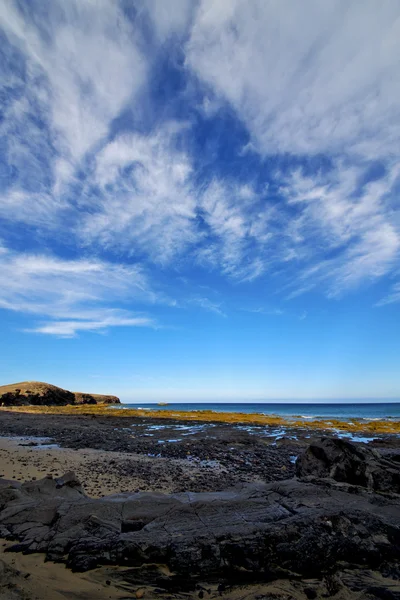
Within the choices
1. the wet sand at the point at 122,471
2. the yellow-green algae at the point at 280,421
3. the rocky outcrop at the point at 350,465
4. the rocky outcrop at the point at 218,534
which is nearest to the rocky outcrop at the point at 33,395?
the yellow-green algae at the point at 280,421

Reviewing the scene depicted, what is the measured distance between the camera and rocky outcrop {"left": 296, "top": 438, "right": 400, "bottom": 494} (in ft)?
39.0

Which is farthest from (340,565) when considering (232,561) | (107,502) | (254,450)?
(254,450)

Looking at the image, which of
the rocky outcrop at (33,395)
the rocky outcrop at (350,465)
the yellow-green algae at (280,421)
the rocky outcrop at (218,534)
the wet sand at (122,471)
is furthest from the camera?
the rocky outcrop at (33,395)

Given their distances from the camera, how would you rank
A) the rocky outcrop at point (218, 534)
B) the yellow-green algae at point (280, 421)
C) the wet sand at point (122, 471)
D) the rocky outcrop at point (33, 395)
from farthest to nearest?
the rocky outcrop at point (33, 395)
the yellow-green algae at point (280, 421)
the rocky outcrop at point (218, 534)
the wet sand at point (122, 471)

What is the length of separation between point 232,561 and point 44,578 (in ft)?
13.0

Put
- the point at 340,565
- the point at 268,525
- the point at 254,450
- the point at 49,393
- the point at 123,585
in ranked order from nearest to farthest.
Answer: the point at 123,585 < the point at 340,565 < the point at 268,525 < the point at 254,450 < the point at 49,393

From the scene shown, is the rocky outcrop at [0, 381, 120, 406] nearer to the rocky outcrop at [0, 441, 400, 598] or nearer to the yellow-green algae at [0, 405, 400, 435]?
the yellow-green algae at [0, 405, 400, 435]

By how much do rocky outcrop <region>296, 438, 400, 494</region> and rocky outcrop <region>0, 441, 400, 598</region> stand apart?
2555mm

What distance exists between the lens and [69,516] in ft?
27.8

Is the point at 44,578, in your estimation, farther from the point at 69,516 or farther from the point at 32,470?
the point at 32,470

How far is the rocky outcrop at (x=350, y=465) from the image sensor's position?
11.9 metres

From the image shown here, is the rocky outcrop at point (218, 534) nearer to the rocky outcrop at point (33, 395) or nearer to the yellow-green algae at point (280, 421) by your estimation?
the yellow-green algae at point (280, 421)

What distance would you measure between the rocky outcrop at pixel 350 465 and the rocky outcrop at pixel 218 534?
2555mm

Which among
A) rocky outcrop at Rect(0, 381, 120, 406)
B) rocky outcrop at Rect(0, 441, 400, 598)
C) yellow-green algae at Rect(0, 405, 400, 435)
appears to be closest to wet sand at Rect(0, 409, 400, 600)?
rocky outcrop at Rect(0, 441, 400, 598)
